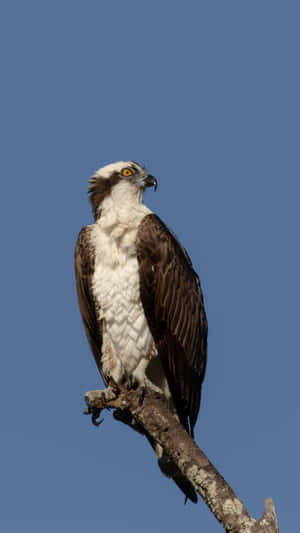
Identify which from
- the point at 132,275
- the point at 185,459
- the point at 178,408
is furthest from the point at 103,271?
the point at 185,459

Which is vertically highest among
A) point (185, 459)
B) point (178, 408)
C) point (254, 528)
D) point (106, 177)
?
point (106, 177)

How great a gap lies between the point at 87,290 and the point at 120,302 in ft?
1.82

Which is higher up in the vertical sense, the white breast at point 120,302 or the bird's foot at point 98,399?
the white breast at point 120,302

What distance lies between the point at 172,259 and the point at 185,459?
2.49m

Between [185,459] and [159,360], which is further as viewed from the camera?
[159,360]

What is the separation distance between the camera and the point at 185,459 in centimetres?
703

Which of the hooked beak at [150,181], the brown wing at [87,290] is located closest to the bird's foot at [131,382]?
the brown wing at [87,290]

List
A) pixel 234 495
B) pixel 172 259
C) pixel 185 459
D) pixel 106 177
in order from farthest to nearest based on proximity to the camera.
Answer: pixel 106 177 → pixel 172 259 → pixel 185 459 → pixel 234 495

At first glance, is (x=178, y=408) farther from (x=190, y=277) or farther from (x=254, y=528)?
(x=254, y=528)

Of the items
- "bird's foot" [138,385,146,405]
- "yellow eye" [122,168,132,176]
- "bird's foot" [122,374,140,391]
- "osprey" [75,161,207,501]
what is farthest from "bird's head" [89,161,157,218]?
"bird's foot" [138,385,146,405]

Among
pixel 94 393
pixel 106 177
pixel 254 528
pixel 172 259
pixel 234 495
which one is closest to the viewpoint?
pixel 254 528

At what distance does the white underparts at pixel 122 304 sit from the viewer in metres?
8.55

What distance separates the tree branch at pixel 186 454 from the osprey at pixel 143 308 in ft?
1.37

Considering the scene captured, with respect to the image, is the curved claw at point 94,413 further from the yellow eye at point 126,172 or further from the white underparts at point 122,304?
the yellow eye at point 126,172
